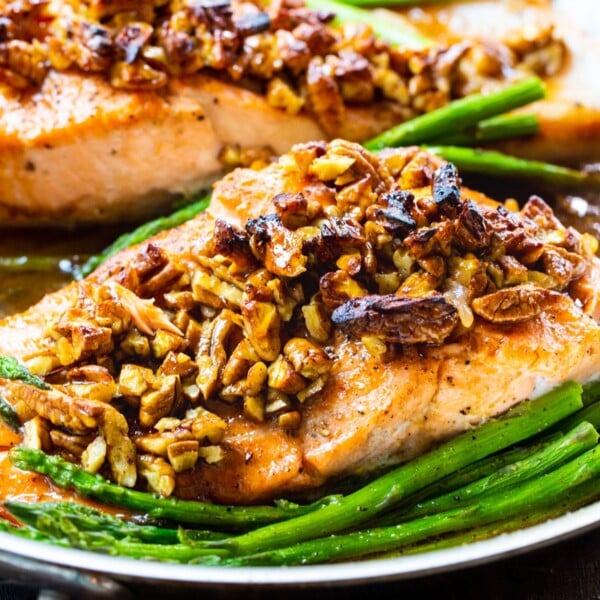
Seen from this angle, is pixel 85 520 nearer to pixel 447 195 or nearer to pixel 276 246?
pixel 276 246

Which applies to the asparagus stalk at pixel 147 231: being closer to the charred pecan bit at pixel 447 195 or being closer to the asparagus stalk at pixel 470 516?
the charred pecan bit at pixel 447 195

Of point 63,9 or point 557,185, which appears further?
point 557,185

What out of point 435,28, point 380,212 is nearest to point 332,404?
point 380,212

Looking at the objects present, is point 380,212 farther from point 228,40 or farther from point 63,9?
point 63,9

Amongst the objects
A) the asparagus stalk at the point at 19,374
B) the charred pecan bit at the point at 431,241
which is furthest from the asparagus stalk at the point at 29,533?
the charred pecan bit at the point at 431,241

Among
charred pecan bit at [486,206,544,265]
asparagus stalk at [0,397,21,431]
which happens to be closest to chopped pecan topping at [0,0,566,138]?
charred pecan bit at [486,206,544,265]

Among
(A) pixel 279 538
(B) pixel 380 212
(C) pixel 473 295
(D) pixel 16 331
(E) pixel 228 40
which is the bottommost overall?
(A) pixel 279 538

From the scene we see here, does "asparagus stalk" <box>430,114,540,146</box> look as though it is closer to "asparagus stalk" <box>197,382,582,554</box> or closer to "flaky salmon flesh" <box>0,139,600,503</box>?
"flaky salmon flesh" <box>0,139,600,503</box>
